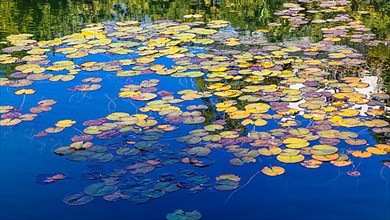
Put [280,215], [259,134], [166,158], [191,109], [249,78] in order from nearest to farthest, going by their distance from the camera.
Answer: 1. [280,215]
2. [166,158]
3. [259,134]
4. [191,109]
5. [249,78]

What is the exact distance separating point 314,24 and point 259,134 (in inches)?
123

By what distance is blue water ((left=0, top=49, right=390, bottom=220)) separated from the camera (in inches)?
103

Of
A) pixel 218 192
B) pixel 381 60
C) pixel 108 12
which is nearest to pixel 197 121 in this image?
pixel 218 192

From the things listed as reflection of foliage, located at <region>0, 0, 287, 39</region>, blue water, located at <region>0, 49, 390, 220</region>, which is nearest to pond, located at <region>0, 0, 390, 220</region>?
blue water, located at <region>0, 49, 390, 220</region>

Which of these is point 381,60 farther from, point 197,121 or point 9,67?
point 9,67

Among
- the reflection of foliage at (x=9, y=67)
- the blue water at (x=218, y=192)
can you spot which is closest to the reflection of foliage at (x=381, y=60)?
the blue water at (x=218, y=192)

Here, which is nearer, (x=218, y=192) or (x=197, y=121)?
(x=218, y=192)

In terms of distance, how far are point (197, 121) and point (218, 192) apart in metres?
0.85

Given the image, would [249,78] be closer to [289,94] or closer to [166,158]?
[289,94]

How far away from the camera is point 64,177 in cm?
295

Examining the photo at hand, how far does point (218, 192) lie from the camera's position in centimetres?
278

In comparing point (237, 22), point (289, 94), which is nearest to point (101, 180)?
point (289, 94)

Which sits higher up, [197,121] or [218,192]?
[197,121]

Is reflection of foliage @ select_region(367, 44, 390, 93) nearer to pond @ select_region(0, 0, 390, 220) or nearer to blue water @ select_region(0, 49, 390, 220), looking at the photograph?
pond @ select_region(0, 0, 390, 220)
